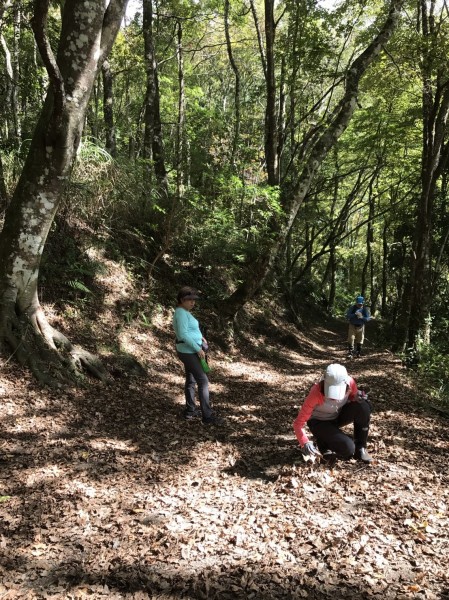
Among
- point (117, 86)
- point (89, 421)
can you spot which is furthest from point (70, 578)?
point (117, 86)

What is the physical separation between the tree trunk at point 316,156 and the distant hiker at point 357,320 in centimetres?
376

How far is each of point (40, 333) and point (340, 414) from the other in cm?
432

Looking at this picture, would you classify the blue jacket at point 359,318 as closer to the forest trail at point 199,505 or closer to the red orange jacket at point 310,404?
the forest trail at point 199,505

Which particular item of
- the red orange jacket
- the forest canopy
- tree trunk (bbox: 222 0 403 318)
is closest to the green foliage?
the forest canopy

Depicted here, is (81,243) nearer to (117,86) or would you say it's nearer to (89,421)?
(89,421)

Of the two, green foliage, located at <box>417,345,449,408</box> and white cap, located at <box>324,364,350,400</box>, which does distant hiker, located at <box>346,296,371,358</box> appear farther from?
white cap, located at <box>324,364,350,400</box>

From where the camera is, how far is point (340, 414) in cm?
499

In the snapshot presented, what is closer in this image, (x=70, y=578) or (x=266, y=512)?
(x=70, y=578)

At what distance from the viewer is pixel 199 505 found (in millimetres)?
4094

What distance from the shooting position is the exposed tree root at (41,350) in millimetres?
5711

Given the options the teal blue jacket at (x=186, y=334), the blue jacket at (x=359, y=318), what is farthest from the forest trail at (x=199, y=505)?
the blue jacket at (x=359, y=318)

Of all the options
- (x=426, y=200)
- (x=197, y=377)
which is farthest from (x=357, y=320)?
(x=197, y=377)

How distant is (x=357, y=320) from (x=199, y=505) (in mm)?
10427

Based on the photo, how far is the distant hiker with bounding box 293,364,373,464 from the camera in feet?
15.5
